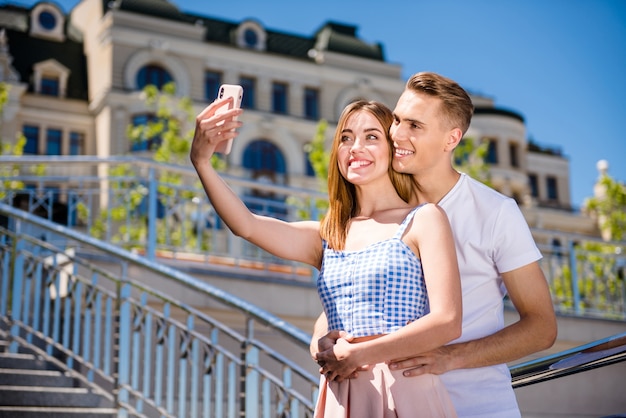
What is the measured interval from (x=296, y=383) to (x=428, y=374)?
490cm

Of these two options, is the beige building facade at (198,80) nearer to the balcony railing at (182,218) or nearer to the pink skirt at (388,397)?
the balcony railing at (182,218)

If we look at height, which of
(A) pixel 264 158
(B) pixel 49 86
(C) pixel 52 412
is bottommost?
(C) pixel 52 412

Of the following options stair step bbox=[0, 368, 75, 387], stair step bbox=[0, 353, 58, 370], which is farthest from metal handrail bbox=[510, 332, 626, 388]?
stair step bbox=[0, 353, 58, 370]

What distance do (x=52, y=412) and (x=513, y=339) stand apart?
3771mm

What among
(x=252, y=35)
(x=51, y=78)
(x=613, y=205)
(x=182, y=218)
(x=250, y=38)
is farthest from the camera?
(x=252, y=35)

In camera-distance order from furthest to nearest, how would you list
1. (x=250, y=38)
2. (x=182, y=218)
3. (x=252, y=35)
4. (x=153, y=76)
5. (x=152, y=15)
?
(x=252, y=35)
(x=250, y=38)
(x=152, y=15)
(x=153, y=76)
(x=182, y=218)

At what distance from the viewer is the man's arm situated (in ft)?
7.00

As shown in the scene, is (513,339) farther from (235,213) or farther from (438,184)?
(235,213)

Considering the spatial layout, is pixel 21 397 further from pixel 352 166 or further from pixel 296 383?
pixel 352 166

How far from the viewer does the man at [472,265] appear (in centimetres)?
217

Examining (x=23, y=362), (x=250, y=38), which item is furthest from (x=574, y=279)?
(x=250, y=38)

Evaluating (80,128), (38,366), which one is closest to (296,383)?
(38,366)

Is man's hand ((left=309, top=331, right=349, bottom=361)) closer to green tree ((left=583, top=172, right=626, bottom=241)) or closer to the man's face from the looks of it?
the man's face

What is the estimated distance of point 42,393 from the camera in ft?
17.3
